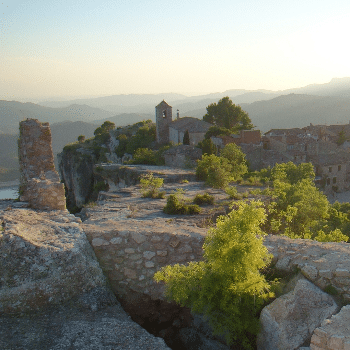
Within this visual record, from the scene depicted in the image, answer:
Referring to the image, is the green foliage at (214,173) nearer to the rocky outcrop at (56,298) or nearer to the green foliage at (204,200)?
the green foliage at (204,200)

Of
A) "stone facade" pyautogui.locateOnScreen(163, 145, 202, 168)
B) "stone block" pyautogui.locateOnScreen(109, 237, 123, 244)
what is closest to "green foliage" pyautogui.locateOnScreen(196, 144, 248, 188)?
"stone facade" pyautogui.locateOnScreen(163, 145, 202, 168)

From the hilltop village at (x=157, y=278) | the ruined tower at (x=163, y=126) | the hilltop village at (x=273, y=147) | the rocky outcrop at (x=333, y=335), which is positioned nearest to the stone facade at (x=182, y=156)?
the hilltop village at (x=273, y=147)

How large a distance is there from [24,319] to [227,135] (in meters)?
33.9

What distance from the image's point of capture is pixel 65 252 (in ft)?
21.4

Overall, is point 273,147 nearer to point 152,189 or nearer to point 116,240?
point 152,189

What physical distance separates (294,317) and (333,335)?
999 mm

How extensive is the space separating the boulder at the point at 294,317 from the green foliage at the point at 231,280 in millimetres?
198

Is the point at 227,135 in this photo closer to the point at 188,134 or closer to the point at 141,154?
the point at 188,134

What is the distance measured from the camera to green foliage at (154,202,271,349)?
16.7 feet

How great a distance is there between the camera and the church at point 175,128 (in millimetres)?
40750

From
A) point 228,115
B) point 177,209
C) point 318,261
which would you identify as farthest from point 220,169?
point 228,115

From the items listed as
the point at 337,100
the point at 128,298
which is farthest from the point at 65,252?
the point at 337,100

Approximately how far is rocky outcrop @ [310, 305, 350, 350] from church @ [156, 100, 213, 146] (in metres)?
35.1

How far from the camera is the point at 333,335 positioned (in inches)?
171
